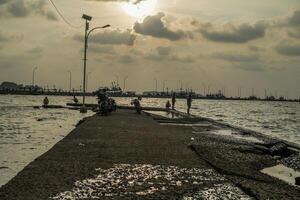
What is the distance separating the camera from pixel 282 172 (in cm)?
1780

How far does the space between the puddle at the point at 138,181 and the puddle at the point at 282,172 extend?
3.47 meters

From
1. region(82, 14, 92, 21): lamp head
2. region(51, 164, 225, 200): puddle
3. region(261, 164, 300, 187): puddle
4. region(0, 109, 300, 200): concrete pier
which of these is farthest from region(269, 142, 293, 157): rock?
region(82, 14, 92, 21): lamp head

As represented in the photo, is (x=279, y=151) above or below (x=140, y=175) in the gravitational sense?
below

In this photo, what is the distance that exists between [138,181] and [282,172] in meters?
8.04

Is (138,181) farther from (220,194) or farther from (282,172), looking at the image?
(282,172)

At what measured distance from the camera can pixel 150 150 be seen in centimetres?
1892

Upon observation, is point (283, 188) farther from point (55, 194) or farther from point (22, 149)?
point (22, 149)

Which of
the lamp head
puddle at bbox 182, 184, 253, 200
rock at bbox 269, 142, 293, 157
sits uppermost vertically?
the lamp head

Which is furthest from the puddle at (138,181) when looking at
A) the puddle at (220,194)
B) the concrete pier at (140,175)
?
the puddle at (220,194)

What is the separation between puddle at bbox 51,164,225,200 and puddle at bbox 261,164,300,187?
3470 millimetres

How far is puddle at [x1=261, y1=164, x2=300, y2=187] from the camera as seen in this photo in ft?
54.1

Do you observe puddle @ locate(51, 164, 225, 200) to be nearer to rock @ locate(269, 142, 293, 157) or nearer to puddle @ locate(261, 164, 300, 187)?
puddle @ locate(261, 164, 300, 187)

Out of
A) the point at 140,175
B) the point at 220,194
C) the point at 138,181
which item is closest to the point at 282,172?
the point at 140,175

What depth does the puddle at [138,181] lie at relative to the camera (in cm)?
1046
